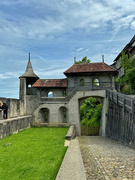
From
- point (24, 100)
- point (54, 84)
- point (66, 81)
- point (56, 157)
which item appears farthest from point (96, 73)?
point (56, 157)

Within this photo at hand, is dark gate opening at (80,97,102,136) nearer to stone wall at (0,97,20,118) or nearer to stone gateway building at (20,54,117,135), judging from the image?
stone gateway building at (20,54,117,135)

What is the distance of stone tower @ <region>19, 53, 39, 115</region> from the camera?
19750mm

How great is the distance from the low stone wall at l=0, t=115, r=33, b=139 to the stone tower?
237 cm

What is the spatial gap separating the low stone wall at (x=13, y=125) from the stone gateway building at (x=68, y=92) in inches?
90.2

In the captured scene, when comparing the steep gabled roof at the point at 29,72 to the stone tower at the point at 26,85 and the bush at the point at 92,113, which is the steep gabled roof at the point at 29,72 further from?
the bush at the point at 92,113

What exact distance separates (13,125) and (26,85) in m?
10.2

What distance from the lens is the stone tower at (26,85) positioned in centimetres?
1975

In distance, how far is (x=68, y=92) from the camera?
67.8 feet

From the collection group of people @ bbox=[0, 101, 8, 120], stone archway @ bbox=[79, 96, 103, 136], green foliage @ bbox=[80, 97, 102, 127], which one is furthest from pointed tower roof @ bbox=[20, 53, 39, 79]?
green foliage @ bbox=[80, 97, 102, 127]

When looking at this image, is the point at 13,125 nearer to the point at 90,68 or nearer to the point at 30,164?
the point at 30,164

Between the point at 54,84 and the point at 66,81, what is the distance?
69.1 inches

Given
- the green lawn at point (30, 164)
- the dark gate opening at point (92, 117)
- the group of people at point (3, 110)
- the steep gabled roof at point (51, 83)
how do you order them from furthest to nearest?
the dark gate opening at point (92, 117) < the steep gabled roof at point (51, 83) < the group of people at point (3, 110) < the green lawn at point (30, 164)

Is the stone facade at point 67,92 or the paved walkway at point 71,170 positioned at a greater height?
the stone facade at point 67,92

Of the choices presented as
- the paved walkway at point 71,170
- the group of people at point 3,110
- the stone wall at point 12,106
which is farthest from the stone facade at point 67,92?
the paved walkway at point 71,170
